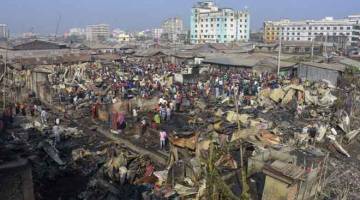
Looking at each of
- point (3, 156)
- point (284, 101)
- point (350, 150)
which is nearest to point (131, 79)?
point (284, 101)

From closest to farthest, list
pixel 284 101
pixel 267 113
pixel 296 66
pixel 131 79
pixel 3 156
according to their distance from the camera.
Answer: pixel 3 156 < pixel 267 113 < pixel 284 101 < pixel 131 79 < pixel 296 66

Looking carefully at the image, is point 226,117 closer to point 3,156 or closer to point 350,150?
point 350,150

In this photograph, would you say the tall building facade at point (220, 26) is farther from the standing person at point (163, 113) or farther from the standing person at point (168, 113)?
the standing person at point (163, 113)

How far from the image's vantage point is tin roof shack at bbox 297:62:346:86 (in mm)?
28797

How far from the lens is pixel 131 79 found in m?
30.0

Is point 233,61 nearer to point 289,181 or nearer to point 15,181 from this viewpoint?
point 289,181

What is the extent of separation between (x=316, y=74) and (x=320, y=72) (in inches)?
18.1

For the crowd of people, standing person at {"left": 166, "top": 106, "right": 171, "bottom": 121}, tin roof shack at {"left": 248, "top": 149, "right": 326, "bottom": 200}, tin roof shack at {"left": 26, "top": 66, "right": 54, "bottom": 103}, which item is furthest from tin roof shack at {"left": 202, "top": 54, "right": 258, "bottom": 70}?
tin roof shack at {"left": 248, "top": 149, "right": 326, "bottom": 200}

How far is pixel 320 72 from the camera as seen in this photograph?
29516 millimetres

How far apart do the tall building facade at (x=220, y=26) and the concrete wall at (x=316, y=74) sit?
68214mm

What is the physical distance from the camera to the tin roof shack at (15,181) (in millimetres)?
6180

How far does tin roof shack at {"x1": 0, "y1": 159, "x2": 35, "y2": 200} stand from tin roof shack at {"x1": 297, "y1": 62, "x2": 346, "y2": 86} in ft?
87.5

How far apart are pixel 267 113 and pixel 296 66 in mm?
14674

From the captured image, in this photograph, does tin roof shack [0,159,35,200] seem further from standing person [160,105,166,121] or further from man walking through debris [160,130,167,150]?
standing person [160,105,166,121]
